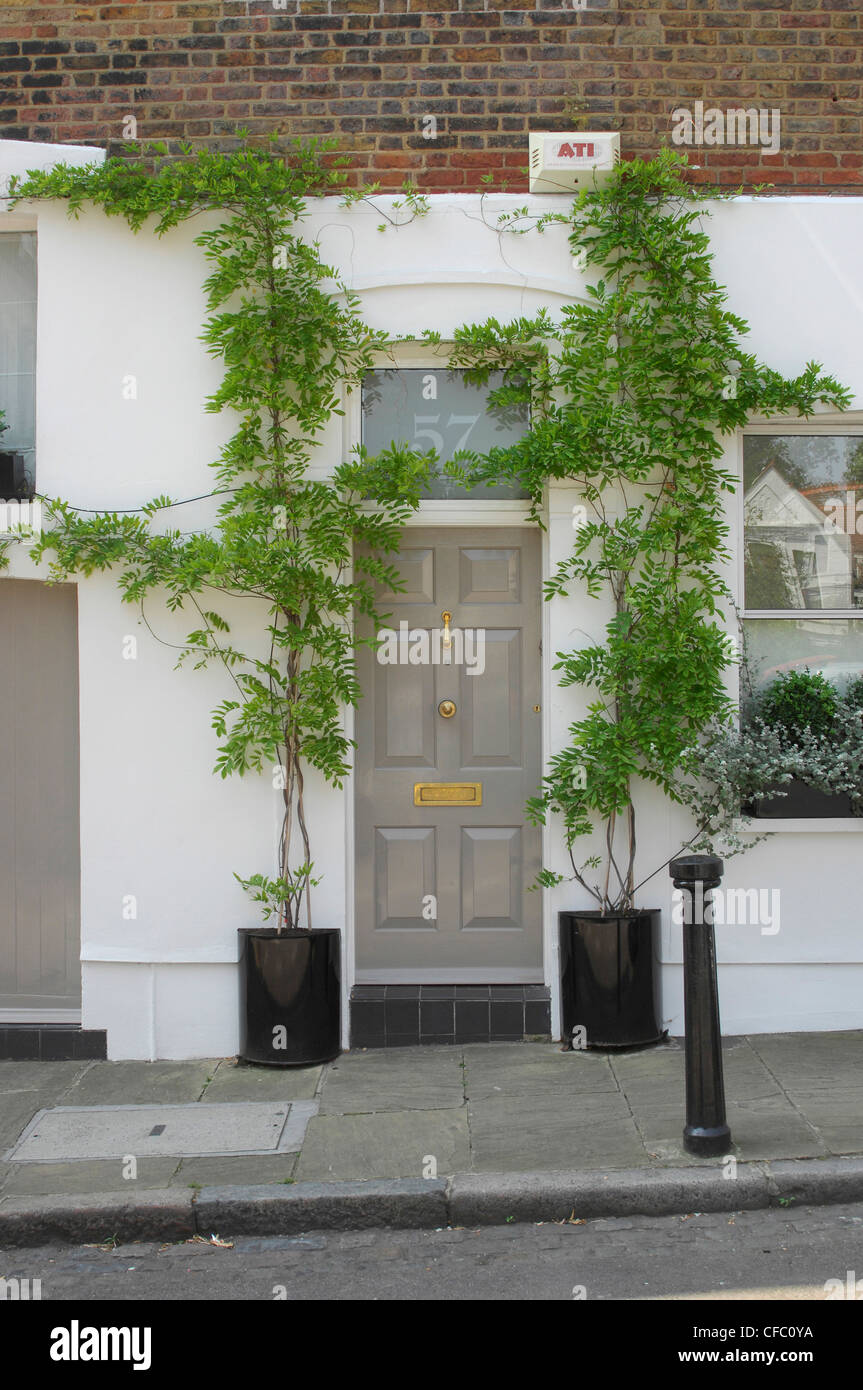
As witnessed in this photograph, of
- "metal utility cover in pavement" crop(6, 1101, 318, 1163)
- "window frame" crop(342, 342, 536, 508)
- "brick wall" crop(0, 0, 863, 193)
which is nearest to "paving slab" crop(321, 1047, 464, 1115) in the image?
"metal utility cover in pavement" crop(6, 1101, 318, 1163)

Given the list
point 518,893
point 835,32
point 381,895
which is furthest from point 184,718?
point 835,32

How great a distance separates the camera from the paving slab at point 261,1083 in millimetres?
5297

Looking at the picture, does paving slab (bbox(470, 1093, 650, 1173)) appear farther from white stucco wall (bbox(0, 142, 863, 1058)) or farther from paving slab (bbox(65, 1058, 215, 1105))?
paving slab (bbox(65, 1058, 215, 1105))

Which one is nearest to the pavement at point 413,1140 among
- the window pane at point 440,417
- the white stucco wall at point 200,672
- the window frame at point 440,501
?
the white stucco wall at point 200,672

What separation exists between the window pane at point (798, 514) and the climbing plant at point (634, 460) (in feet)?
0.97

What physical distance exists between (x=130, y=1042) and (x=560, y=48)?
5.29m

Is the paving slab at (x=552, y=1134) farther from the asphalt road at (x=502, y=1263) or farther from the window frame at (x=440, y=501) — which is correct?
the window frame at (x=440, y=501)

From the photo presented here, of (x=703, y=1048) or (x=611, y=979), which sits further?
(x=611, y=979)

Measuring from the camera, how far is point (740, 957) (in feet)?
19.2

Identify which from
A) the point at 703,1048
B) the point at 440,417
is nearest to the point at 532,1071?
the point at 703,1048

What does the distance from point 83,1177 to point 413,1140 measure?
4.13 ft

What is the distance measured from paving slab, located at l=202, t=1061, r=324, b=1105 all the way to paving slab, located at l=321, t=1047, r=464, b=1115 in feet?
0.29

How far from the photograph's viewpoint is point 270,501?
560cm

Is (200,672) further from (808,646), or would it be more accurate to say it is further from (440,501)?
(808,646)
